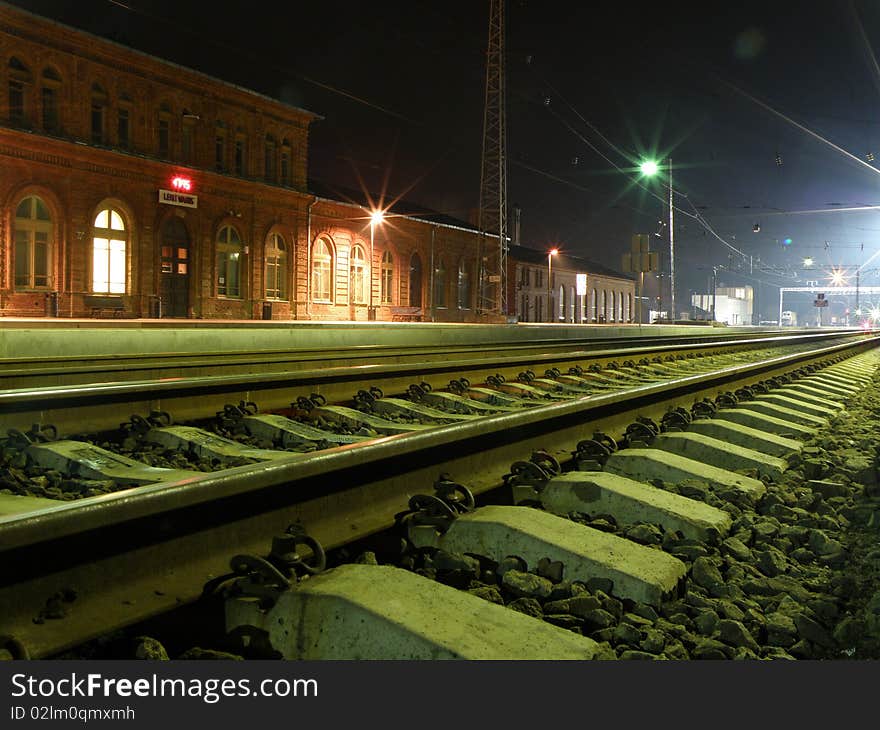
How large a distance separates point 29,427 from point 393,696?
4.17 meters

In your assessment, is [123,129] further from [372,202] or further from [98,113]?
[372,202]

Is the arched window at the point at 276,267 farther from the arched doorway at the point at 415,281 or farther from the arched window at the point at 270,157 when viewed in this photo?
the arched doorway at the point at 415,281

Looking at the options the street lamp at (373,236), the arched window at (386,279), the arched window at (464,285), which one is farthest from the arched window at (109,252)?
the arched window at (464,285)

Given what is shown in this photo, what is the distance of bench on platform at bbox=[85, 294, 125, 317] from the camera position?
92.4ft

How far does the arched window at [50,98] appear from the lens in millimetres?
27375

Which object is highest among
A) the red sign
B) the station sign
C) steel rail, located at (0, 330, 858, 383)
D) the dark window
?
the dark window

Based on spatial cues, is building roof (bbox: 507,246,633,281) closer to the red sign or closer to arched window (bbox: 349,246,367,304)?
arched window (bbox: 349,246,367,304)

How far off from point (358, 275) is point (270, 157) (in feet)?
24.4

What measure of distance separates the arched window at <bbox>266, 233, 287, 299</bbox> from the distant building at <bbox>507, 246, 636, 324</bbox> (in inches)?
843

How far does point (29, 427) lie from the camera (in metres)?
5.16

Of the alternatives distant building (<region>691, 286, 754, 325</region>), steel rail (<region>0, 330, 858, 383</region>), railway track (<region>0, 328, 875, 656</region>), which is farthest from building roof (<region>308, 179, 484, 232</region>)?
distant building (<region>691, 286, 754, 325</region>)

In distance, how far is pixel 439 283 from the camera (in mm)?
47875

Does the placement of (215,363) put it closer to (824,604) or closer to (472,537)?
(472,537)

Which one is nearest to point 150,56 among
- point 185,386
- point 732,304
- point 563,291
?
point 185,386
